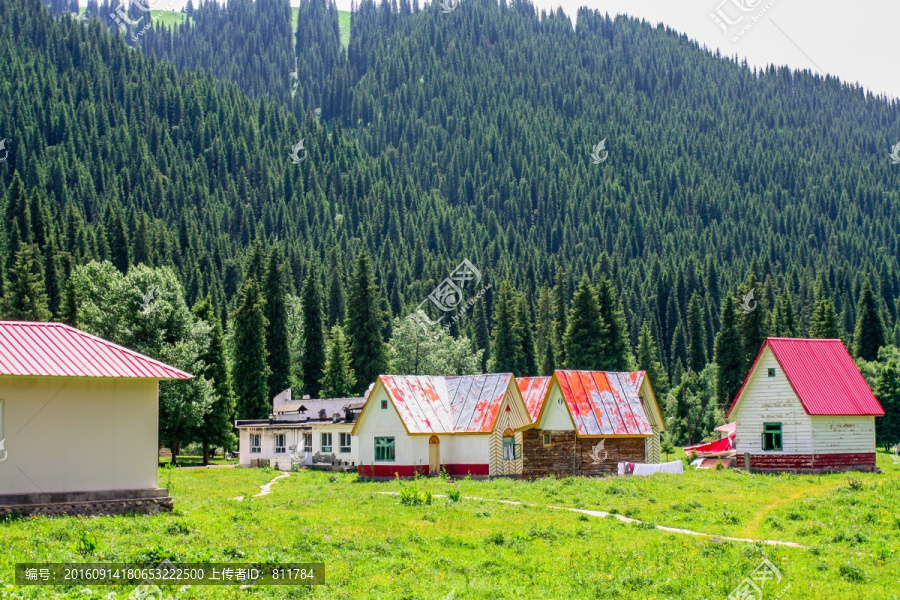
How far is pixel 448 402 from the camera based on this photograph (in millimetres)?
53656

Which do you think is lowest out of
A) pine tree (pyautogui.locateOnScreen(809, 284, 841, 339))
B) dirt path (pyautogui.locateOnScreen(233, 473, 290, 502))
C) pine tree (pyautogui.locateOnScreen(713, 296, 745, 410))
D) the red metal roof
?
dirt path (pyautogui.locateOnScreen(233, 473, 290, 502))

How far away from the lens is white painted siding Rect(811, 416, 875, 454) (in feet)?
154

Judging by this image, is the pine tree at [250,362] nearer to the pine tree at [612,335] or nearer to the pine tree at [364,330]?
the pine tree at [364,330]

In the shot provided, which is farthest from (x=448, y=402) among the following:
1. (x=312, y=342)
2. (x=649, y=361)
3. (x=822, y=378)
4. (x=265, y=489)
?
(x=649, y=361)

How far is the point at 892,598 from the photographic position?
1881 cm

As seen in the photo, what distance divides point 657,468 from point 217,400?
3301 centimetres

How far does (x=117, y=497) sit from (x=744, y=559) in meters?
18.4

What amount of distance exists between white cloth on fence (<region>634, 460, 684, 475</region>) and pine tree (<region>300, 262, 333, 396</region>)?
45.8 metres

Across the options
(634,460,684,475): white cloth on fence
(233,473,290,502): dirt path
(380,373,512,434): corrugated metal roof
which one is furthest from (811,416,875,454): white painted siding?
(233,473,290,502): dirt path

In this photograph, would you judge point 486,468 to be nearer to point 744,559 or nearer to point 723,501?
point 723,501

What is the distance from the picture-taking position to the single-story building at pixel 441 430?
5022cm

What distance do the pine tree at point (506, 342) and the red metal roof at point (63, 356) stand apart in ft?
225

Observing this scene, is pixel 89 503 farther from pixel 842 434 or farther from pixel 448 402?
pixel 842 434

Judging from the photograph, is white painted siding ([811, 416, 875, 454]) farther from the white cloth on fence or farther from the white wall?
the white wall
